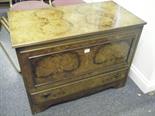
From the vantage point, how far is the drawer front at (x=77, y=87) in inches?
52.3

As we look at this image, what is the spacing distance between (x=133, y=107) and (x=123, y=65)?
15.4 inches

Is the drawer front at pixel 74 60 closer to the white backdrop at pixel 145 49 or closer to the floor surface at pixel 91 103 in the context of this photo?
the white backdrop at pixel 145 49

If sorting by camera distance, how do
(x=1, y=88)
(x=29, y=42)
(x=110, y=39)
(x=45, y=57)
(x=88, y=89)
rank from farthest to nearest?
(x=1, y=88) < (x=88, y=89) < (x=110, y=39) < (x=45, y=57) < (x=29, y=42)

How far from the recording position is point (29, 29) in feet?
3.85

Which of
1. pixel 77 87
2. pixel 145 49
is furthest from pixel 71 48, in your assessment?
pixel 145 49

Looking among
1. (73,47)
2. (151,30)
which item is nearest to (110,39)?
(73,47)

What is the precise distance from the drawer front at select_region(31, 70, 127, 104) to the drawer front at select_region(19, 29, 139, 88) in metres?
0.06

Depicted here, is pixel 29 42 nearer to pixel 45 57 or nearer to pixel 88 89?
pixel 45 57

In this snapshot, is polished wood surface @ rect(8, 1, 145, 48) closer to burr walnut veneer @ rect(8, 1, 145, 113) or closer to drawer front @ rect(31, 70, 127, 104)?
burr walnut veneer @ rect(8, 1, 145, 113)

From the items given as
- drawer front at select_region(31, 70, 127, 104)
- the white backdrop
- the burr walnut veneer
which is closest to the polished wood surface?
the burr walnut veneer

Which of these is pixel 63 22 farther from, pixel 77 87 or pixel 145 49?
pixel 145 49

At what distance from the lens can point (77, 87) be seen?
56.2 inches

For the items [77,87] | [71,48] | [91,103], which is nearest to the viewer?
[71,48]

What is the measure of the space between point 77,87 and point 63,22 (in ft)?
1.78
